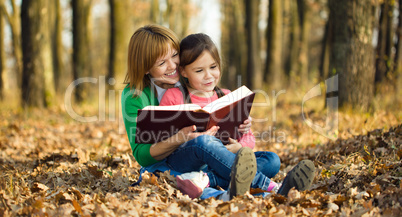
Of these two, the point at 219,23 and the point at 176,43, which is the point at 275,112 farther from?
the point at 219,23

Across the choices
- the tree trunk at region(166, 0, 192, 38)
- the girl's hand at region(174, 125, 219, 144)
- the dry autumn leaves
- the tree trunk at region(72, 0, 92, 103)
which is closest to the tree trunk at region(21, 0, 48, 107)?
the tree trunk at region(72, 0, 92, 103)

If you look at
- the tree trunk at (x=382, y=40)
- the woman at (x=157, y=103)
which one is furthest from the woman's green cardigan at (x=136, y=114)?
the tree trunk at (x=382, y=40)

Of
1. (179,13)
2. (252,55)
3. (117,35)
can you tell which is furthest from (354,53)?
(179,13)

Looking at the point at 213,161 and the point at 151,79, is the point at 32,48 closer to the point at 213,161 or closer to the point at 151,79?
the point at 151,79

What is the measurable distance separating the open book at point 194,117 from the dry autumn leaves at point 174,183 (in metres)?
0.40

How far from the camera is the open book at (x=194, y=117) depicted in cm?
264

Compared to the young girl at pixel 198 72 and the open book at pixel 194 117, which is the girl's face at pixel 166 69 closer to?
the young girl at pixel 198 72

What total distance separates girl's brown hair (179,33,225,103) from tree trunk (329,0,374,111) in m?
3.37

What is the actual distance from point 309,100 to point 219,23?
19166mm

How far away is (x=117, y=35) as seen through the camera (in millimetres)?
10961

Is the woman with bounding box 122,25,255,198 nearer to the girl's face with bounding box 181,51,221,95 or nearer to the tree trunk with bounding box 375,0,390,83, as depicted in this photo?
the girl's face with bounding box 181,51,221,95

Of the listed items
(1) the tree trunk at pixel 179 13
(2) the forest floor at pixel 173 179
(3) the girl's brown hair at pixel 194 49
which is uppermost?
(1) the tree trunk at pixel 179 13

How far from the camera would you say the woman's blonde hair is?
3041 mm

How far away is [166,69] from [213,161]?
896mm
